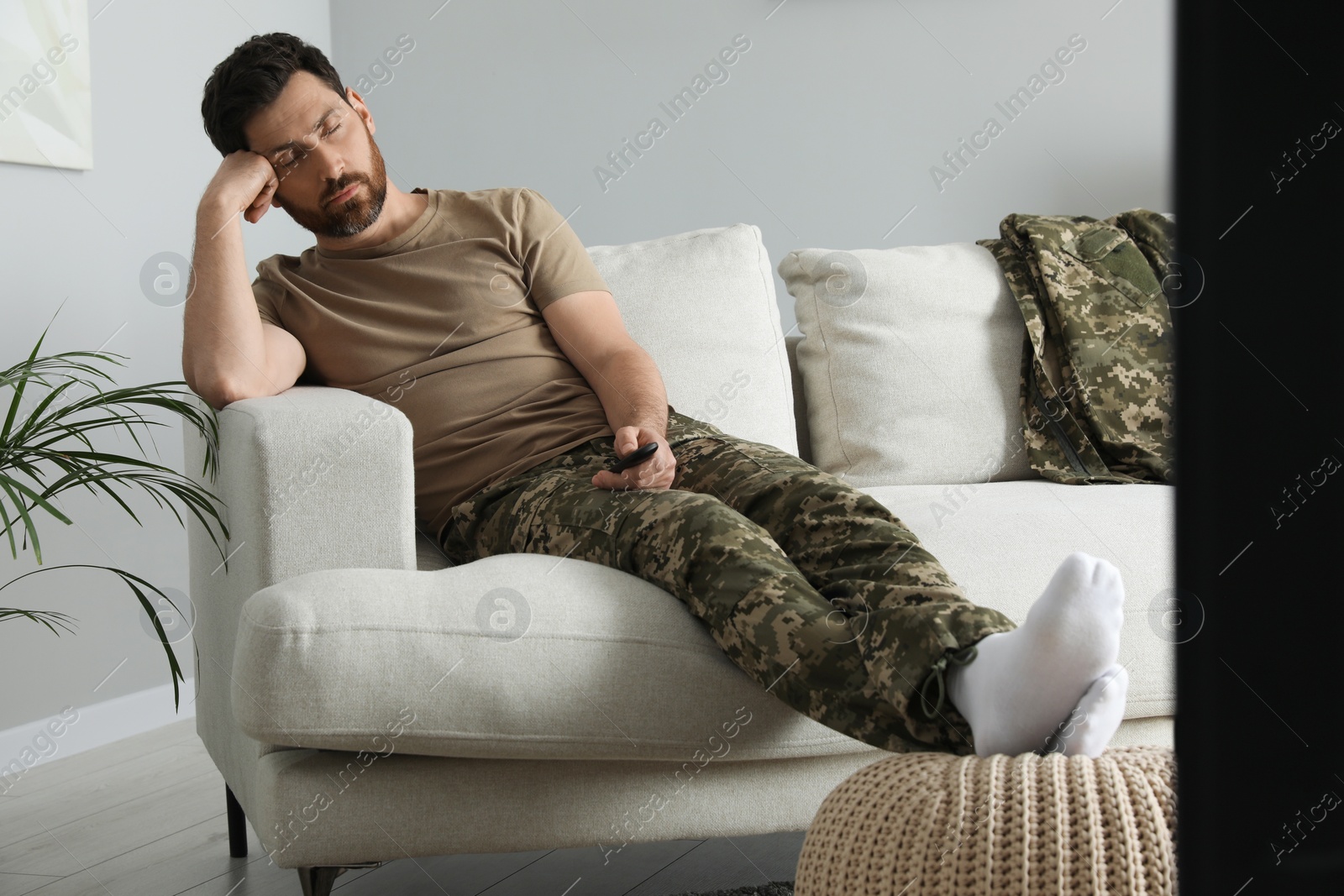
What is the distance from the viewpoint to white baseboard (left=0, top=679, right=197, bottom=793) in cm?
191

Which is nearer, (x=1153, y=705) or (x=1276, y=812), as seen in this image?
(x=1276, y=812)

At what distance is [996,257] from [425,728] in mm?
1387

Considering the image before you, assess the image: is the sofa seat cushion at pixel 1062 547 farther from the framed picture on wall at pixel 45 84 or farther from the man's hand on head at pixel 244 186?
the framed picture on wall at pixel 45 84

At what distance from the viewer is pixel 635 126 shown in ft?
8.95

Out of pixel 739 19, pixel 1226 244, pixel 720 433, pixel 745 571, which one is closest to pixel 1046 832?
pixel 745 571

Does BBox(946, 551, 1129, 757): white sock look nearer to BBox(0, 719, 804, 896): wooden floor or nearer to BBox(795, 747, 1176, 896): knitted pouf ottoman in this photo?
BBox(795, 747, 1176, 896): knitted pouf ottoman

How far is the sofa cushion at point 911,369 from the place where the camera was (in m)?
1.81

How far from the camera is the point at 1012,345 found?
187 centimetres

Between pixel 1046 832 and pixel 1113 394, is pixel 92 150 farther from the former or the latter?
pixel 1046 832

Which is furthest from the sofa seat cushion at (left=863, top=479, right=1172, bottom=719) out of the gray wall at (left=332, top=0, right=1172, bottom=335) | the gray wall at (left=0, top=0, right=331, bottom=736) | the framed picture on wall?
the framed picture on wall

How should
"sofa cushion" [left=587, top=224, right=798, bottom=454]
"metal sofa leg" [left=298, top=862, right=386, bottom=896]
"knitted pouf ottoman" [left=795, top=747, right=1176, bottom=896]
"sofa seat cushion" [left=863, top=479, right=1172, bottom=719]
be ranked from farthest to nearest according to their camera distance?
"sofa cushion" [left=587, top=224, right=798, bottom=454]
"sofa seat cushion" [left=863, top=479, right=1172, bottom=719]
"metal sofa leg" [left=298, top=862, right=386, bottom=896]
"knitted pouf ottoman" [left=795, top=747, right=1176, bottom=896]

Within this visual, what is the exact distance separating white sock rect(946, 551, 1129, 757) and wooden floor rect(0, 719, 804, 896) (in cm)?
70

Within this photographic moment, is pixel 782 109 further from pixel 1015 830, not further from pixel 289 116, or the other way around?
pixel 1015 830

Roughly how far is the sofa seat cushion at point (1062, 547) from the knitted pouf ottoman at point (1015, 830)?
42cm
